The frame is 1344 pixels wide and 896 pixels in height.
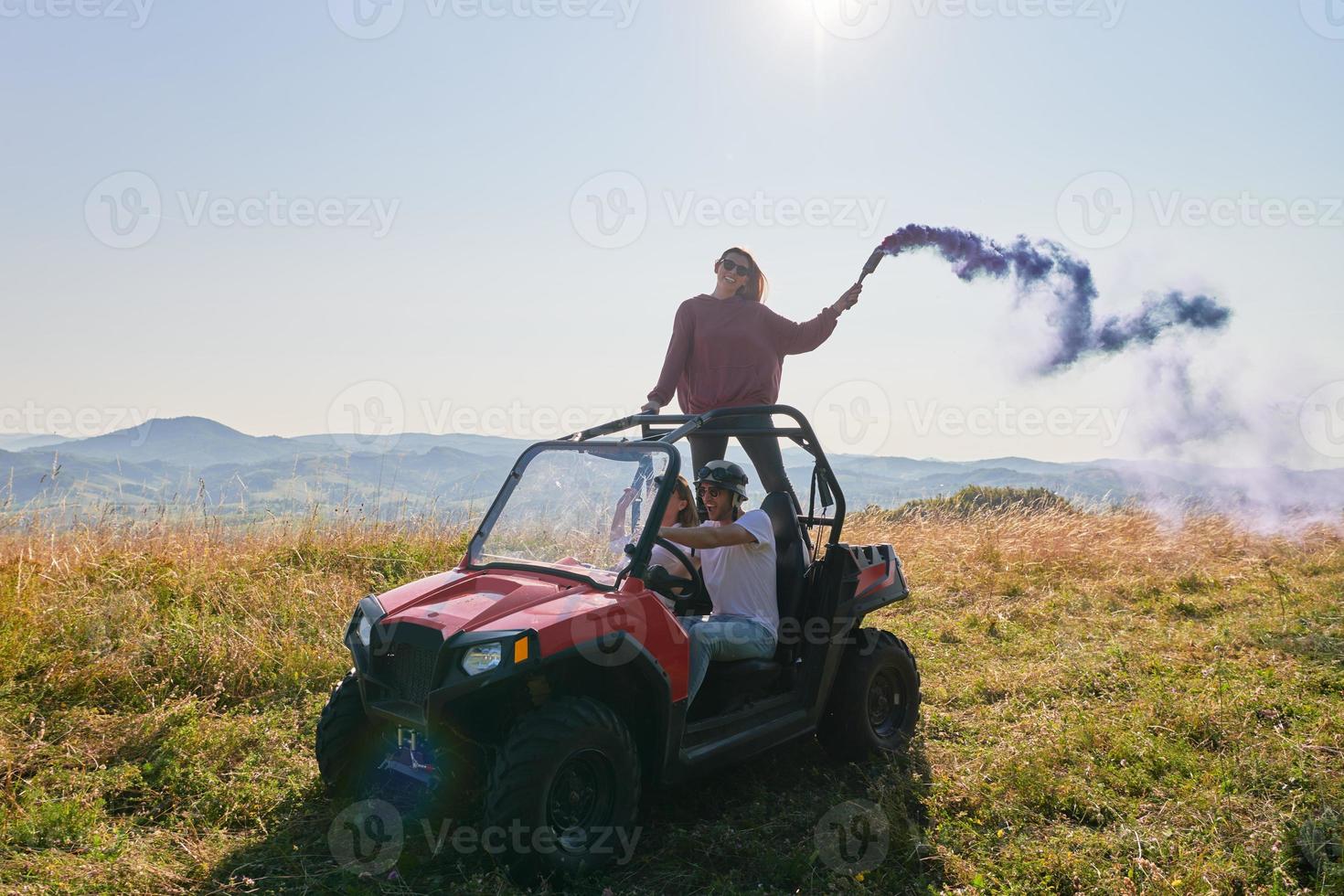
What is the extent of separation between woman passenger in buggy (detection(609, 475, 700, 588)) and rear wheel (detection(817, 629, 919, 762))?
3.47 ft

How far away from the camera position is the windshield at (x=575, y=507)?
13.5 ft

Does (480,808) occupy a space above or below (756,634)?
below

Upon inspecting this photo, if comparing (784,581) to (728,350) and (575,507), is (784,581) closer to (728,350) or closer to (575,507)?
(575,507)

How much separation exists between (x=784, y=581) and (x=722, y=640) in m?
0.69

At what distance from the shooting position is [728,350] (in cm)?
570

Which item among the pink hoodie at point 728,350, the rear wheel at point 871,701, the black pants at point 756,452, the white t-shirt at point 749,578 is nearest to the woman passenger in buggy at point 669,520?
the white t-shirt at point 749,578

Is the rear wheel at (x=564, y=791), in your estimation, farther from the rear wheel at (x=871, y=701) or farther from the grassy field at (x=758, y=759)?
the rear wheel at (x=871, y=701)

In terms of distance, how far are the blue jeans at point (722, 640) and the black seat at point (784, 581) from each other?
0.20 feet

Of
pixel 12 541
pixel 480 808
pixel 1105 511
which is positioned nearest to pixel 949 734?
pixel 480 808

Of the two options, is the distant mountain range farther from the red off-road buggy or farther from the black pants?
the red off-road buggy

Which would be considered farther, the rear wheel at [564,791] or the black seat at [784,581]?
the black seat at [784,581]

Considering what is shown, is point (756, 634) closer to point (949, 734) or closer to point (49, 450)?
point (949, 734)

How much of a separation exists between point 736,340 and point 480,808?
10.1 ft

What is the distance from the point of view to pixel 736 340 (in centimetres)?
568
